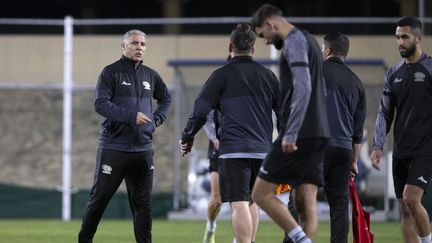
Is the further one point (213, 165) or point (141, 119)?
point (213, 165)

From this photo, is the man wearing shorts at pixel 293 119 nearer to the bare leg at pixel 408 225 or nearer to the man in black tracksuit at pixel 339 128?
the man in black tracksuit at pixel 339 128

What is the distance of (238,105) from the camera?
939cm

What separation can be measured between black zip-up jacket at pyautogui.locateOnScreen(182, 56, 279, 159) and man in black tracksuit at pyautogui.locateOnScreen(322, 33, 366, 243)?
2.02 feet

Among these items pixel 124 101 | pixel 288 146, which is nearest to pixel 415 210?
pixel 288 146

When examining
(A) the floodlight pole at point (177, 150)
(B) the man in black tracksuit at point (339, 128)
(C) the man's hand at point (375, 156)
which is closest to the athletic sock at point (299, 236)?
(B) the man in black tracksuit at point (339, 128)

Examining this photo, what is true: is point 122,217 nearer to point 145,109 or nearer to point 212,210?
point 212,210

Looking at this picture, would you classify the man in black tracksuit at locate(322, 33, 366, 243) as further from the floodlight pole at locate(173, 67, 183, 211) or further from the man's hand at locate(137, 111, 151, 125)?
the floodlight pole at locate(173, 67, 183, 211)

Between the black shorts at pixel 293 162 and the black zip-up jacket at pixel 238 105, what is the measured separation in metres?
1.01

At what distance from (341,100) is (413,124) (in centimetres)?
68

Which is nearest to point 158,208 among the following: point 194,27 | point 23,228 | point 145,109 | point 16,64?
point 23,228

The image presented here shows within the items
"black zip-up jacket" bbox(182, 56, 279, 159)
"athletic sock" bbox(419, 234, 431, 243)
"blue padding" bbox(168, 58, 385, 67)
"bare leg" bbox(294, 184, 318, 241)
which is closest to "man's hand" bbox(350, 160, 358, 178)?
"athletic sock" bbox(419, 234, 431, 243)

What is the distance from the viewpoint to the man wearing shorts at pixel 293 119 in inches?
321

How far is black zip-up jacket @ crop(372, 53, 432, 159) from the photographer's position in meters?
9.69

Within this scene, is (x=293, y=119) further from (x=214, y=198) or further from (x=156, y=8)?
(x=156, y=8)
